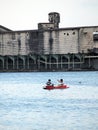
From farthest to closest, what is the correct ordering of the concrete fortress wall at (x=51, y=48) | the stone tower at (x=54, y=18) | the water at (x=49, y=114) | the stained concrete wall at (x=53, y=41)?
the stone tower at (x=54, y=18)
the concrete fortress wall at (x=51, y=48)
the stained concrete wall at (x=53, y=41)
the water at (x=49, y=114)

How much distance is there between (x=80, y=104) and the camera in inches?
1480

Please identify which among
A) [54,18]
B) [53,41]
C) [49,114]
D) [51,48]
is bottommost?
[49,114]

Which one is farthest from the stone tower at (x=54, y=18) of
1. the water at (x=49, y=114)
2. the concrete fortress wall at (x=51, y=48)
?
the water at (x=49, y=114)

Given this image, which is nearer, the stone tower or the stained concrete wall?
the stained concrete wall

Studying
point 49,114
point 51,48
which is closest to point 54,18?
point 51,48

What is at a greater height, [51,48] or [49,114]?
[51,48]

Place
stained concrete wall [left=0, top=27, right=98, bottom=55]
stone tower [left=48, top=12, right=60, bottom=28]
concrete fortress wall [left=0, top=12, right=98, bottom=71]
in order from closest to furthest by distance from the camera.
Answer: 1. stained concrete wall [left=0, top=27, right=98, bottom=55]
2. concrete fortress wall [left=0, top=12, right=98, bottom=71]
3. stone tower [left=48, top=12, right=60, bottom=28]

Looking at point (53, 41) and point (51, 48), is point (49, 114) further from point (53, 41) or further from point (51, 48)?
point (51, 48)

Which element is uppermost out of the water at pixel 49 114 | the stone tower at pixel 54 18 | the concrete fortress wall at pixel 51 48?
the stone tower at pixel 54 18

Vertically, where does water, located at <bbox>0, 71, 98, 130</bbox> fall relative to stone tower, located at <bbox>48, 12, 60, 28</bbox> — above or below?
below

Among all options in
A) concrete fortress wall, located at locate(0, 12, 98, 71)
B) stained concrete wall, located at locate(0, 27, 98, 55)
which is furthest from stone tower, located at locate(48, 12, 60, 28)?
stained concrete wall, located at locate(0, 27, 98, 55)

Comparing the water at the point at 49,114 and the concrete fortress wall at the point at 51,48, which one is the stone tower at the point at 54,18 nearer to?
the concrete fortress wall at the point at 51,48

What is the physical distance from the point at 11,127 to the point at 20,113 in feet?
18.4

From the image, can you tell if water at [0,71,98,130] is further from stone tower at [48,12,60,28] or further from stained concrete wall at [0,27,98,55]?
stone tower at [48,12,60,28]
